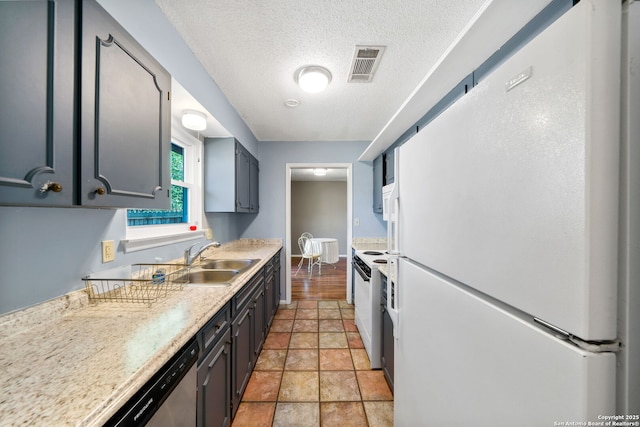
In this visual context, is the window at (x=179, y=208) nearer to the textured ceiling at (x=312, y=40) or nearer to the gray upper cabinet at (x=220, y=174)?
the gray upper cabinet at (x=220, y=174)

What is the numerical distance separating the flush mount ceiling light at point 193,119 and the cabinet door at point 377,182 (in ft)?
7.34

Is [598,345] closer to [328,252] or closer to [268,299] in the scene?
[268,299]

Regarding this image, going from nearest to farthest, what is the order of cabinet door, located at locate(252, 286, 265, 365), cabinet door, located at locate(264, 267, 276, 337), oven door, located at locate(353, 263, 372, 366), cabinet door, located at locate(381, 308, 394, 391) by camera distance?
cabinet door, located at locate(381, 308, 394, 391)
cabinet door, located at locate(252, 286, 265, 365)
oven door, located at locate(353, 263, 372, 366)
cabinet door, located at locate(264, 267, 276, 337)

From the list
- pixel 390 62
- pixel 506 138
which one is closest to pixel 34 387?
pixel 506 138

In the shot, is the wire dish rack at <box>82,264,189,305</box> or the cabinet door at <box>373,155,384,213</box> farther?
the cabinet door at <box>373,155,384,213</box>

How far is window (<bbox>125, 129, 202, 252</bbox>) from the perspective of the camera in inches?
65.1

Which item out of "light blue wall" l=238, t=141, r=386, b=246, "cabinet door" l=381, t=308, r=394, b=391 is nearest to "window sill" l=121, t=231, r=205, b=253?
"light blue wall" l=238, t=141, r=386, b=246

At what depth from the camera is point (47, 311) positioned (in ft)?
3.10

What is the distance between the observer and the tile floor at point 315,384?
1.58 metres

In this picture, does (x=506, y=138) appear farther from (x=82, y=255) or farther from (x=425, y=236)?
(x=82, y=255)

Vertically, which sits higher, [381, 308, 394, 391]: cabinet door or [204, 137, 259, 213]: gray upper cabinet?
[204, 137, 259, 213]: gray upper cabinet

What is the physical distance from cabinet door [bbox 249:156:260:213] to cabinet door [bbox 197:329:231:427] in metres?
2.08

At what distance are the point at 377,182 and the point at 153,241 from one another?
2721 mm

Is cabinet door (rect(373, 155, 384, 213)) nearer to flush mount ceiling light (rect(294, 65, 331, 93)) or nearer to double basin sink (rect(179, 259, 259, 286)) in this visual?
flush mount ceiling light (rect(294, 65, 331, 93))
